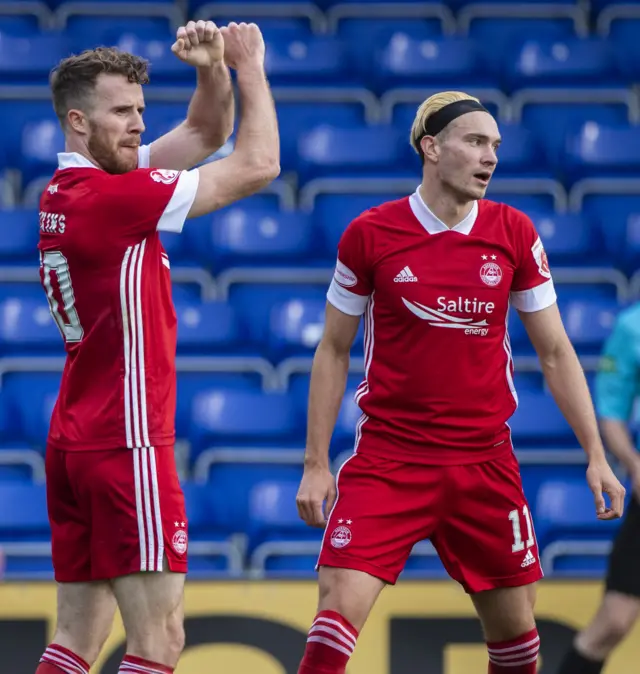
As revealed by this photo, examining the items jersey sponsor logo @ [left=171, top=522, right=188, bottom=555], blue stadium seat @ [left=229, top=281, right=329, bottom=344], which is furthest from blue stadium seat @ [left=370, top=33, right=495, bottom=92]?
jersey sponsor logo @ [left=171, top=522, right=188, bottom=555]

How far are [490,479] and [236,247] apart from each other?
3.45 meters

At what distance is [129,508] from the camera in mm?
3770

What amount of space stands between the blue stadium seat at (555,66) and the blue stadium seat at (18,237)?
9.90 feet

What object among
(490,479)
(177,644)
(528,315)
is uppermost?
(528,315)

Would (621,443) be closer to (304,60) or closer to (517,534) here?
(517,534)

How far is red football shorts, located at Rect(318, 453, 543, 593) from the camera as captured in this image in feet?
13.3

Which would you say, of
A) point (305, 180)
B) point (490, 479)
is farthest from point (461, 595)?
point (305, 180)

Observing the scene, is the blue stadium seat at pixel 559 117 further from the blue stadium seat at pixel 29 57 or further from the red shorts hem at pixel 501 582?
the red shorts hem at pixel 501 582

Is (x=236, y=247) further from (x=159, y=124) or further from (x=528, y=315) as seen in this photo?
(x=528, y=315)

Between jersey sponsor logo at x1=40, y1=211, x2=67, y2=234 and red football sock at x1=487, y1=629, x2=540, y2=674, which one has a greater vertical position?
jersey sponsor logo at x1=40, y1=211, x2=67, y2=234

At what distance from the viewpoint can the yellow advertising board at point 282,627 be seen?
17.6ft

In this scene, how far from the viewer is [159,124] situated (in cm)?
774

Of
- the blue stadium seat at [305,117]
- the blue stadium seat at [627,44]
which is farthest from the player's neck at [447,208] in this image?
the blue stadium seat at [627,44]

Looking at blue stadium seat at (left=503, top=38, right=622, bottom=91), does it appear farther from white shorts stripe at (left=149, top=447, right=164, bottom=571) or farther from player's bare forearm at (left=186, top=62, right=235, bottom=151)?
white shorts stripe at (left=149, top=447, right=164, bottom=571)
